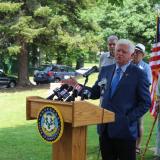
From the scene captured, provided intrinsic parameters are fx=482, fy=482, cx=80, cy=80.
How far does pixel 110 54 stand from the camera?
7.92 m

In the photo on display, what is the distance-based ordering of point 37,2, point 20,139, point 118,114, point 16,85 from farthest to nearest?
point 16,85
point 37,2
point 20,139
point 118,114

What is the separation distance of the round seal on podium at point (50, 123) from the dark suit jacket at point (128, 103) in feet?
3.24

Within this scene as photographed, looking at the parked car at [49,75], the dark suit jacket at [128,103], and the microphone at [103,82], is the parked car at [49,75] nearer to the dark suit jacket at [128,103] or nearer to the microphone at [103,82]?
the microphone at [103,82]

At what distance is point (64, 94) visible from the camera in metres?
4.89

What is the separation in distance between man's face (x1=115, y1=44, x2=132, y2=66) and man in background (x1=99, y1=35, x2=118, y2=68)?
2.20 metres

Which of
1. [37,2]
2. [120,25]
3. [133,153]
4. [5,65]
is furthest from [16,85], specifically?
[133,153]

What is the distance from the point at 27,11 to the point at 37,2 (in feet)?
3.02

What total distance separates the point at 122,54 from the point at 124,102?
1.76 feet

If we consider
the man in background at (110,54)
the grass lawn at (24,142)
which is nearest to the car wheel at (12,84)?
the grass lawn at (24,142)

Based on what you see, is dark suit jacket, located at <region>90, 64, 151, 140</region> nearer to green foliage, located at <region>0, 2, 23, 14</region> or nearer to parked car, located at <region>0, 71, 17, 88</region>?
green foliage, located at <region>0, 2, 23, 14</region>

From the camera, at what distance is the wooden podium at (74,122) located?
14.5 ft

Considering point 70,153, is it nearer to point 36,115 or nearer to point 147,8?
point 36,115

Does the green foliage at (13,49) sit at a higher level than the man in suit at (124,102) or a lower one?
lower

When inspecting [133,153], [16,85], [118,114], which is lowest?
[16,85]
